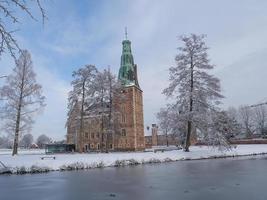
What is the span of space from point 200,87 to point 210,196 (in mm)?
28244

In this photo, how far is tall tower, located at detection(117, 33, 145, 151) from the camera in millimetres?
76375

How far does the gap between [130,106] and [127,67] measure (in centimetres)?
889

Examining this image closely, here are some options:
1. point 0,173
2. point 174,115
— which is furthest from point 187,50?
point 0,173

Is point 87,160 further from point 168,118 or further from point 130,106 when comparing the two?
point 130,106

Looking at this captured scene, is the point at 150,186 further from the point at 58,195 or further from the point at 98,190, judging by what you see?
the point at 58,195

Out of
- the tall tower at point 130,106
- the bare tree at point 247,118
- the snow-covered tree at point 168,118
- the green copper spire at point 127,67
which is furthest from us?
the bare tree at point 247,118

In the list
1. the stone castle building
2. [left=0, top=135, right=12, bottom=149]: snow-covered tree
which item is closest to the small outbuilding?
[left=0, top=135, right=12, bottom=149]: snow-covered tree

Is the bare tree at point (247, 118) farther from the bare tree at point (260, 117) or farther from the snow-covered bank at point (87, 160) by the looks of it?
the snow-covered bank at point (87, 160)

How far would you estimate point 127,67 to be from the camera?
78.9m

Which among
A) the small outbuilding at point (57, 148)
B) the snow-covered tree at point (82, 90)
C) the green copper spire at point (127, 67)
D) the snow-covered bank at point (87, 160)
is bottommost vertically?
the snow-covered bank at point (87, 160)

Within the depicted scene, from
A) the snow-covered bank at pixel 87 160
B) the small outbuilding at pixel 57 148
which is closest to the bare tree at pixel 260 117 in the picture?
the small outbuilding at pixel 57 148

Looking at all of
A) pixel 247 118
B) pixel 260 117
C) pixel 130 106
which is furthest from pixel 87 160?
pixel 260 117

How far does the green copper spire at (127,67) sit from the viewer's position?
78625 millimetres

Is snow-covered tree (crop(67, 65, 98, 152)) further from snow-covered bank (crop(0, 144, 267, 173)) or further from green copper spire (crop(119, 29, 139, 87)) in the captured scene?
green copper spire (crop(119, 29, 139, 87))
